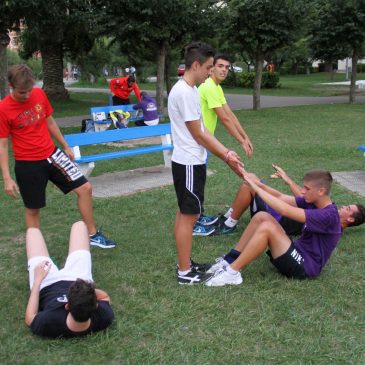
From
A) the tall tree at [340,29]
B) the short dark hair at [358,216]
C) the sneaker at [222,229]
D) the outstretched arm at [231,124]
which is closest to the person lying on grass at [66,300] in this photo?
the sneaker at [222,229]

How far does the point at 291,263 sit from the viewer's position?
355 cm

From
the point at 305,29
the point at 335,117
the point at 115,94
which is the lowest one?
the point at 335,117

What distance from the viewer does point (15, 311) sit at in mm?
3328

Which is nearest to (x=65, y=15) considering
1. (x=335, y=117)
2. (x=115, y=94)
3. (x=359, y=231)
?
(x=115, y=94)

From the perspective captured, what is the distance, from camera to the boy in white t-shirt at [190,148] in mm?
3342

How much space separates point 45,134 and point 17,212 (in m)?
1.91

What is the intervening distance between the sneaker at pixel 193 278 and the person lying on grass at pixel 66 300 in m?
0.72

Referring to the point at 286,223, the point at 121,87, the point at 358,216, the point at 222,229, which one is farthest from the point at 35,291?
the point at 121,87

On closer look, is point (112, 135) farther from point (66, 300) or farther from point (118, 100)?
point (118, 100)

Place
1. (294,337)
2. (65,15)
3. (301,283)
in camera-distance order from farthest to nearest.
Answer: (65,15) → (301,283) → (294,337)

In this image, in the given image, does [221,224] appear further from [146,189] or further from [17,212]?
[17,212]

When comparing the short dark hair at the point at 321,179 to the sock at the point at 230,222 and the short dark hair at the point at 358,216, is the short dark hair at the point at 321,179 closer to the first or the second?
the short dark hair at the point at 358,216

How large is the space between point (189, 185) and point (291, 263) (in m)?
0.92

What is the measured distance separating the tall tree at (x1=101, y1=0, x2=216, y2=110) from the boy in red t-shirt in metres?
8.44
